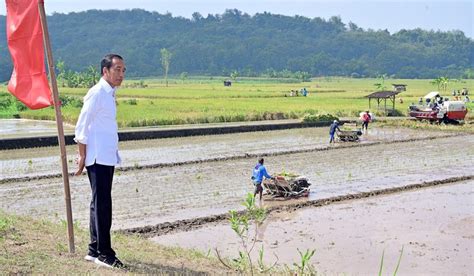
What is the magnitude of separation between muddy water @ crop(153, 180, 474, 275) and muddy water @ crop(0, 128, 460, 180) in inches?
290

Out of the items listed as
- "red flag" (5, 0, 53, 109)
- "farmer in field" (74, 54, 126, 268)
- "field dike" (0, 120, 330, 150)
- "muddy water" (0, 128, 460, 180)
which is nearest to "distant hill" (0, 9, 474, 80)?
"field dike" (0, 120, 330, 150)

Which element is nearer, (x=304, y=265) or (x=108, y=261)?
(x=108, y=261)

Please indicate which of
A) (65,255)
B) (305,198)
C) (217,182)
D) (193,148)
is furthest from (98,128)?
(193,148)

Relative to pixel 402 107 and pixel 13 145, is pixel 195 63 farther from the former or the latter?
pixel 13 145

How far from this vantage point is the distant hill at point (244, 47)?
14000cm

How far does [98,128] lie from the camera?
16.9ft

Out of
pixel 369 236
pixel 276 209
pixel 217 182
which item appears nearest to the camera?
pixel 369 236

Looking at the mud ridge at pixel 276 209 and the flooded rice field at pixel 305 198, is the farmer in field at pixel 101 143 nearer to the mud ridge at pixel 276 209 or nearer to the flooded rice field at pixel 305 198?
the flooded rice field at pixel 305 198

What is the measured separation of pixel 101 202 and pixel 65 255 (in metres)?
0.74

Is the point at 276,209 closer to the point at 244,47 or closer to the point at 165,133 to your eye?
the point at 165,133

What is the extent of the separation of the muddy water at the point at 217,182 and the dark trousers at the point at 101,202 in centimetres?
440

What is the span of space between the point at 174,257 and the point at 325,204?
5.78m

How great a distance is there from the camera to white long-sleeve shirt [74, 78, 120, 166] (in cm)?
513

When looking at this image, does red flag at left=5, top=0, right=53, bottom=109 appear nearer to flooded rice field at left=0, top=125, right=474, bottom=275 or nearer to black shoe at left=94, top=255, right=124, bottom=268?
black shoe at left=94, top=255, right=124, bottom=268
